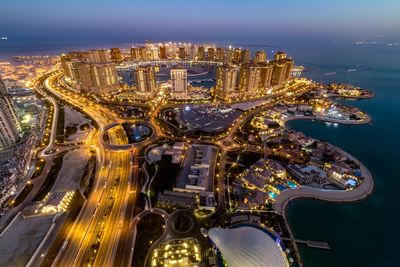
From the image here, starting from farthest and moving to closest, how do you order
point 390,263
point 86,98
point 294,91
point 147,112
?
point 294,91 < point 86,98 < point 147,112 < point 390,263

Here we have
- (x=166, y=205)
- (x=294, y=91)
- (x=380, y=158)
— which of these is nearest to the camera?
(x=166, y=205)

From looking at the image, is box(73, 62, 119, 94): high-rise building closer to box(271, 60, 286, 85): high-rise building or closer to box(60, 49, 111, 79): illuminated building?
box(60, 49, 111, 79): illuminated building

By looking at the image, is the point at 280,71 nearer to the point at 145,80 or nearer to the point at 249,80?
the point at 249,80

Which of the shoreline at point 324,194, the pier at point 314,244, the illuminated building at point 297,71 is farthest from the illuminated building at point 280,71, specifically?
the pier at point 314,244

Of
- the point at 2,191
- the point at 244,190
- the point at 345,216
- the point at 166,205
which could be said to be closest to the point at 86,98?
the point at 2,191

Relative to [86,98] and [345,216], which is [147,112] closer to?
[86,98]

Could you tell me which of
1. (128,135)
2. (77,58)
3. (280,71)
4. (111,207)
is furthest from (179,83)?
(77,58)
